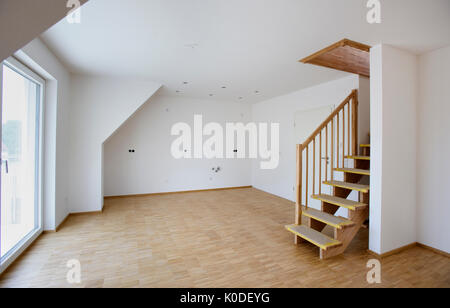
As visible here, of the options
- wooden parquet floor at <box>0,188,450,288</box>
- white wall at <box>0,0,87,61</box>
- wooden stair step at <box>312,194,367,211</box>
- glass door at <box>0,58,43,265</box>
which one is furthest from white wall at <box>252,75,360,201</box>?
glass door at <box>0,58,43,265</box>

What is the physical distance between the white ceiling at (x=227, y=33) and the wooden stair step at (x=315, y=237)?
8.08ft

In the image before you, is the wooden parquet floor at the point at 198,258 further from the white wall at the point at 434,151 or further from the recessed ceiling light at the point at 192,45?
the recessed ceiling light at the point at 192,45

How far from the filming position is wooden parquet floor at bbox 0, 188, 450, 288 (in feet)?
7.13

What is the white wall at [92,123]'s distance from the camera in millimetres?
4152

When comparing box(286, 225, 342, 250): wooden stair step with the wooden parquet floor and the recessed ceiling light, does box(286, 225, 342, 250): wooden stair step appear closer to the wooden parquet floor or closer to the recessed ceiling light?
the wooden parquet floor

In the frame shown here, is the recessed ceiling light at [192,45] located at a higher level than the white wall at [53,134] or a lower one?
higher

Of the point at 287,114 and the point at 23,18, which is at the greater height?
the point at 287,114

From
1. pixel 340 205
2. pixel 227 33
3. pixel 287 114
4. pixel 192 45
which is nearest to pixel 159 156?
pixel 287 114

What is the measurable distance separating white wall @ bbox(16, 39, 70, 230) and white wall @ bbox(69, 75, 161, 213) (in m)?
0.32

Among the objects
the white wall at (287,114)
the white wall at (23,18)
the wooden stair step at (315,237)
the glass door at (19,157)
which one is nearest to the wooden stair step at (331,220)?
the wooden stair step at (315,237)

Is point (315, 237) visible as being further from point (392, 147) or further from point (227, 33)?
point (227, 33)

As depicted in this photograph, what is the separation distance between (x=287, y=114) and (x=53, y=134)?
489 centimetres

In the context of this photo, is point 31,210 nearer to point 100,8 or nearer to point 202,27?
point 100,8

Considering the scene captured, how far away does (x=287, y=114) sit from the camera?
5539 mm
